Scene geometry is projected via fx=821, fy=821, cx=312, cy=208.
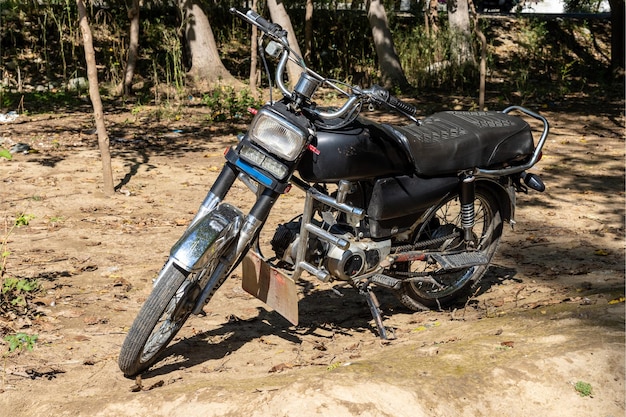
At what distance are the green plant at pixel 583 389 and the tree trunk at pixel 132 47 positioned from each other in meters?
9.93

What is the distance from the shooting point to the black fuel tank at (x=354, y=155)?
391 cm

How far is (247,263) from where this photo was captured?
4.16 m

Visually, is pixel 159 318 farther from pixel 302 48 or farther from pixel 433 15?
pixel 433 15

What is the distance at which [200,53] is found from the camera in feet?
43.5

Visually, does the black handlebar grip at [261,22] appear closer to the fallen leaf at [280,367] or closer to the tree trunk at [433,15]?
the fallen leaf at [280,367]

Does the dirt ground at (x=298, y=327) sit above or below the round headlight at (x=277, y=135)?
below

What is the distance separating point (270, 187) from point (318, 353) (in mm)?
1031

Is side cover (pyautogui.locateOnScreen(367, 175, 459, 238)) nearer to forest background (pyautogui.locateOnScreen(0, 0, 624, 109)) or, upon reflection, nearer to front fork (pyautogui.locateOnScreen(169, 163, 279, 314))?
front fork (pyautogui.locateOnScreen(169, 163, 279, 314))

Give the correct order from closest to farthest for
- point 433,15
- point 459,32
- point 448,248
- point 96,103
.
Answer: point 448,248
point 96,103
point 459,32
point 433,15

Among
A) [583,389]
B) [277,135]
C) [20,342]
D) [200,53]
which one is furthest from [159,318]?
[200,53]

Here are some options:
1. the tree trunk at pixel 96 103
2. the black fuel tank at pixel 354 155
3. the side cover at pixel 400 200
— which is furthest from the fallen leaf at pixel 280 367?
the tree trunk at pixel 96 103

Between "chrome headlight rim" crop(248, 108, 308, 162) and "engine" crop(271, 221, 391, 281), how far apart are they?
58cm

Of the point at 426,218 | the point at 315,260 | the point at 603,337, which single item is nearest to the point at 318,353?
the point at 315,260

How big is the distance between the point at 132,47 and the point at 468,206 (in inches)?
339
